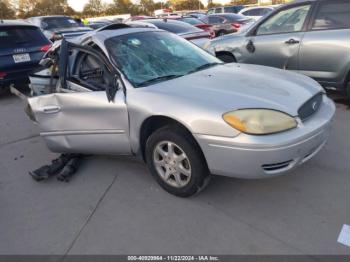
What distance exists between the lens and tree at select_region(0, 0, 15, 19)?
43.5 metres

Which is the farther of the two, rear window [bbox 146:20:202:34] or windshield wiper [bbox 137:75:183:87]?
rear window [bbox 146:20:202:34]

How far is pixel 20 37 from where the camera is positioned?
7.48 m

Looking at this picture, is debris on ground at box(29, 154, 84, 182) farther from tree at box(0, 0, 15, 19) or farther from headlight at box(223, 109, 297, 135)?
tree at box(0, 0, 15, 19)

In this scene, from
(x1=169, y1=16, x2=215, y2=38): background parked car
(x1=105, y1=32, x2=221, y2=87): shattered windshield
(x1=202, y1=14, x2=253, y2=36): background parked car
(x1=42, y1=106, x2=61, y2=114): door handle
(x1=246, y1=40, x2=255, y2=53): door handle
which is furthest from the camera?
(x1=202, y1=14, x2=253, y2=36): background parked car

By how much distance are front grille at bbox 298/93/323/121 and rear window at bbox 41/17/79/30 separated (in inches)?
460

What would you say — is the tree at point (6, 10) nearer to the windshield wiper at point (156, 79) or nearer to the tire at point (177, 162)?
the windshield wiper at point (156, 79)

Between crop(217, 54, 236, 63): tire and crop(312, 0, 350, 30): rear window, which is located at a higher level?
crop(312, 0, 350, 30): rear window

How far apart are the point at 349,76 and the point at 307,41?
0.81 meters

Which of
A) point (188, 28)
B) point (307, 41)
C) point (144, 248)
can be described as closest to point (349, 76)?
point (307, 41)

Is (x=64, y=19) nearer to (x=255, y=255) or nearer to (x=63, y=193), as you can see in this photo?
(x=63, y=193)

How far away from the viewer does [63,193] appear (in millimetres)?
3521

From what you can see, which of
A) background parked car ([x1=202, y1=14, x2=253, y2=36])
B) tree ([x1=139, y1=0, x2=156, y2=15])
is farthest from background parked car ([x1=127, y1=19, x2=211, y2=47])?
tree ([x1=139, y1=0, x2=156, y2=15])

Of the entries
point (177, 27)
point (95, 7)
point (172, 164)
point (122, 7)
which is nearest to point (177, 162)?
point (172, 164)

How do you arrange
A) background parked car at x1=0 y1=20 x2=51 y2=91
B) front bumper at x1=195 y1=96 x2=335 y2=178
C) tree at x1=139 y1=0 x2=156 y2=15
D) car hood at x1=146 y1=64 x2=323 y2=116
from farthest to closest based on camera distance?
tree at x1=139 y1=0 x2=156 y2=15
background parked car at x1=0 y1=20 x2=51 y2=91
car hood at x1=146 y1=64 x2=323 y2=116
front bumper at x1=195 y1=96 x2=335 y2=178
